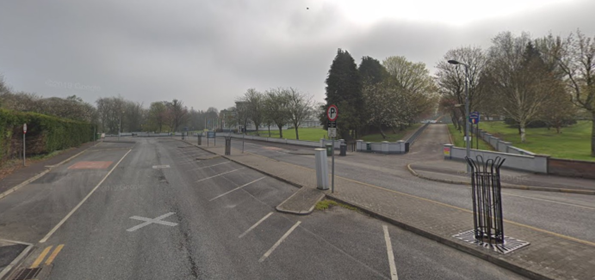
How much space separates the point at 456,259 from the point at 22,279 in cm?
739

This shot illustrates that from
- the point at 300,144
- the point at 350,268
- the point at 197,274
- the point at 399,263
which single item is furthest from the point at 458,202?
the point at 300,144

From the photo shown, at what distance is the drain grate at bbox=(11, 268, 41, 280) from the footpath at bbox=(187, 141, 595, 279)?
519cm

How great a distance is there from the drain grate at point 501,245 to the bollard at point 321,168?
199 inches

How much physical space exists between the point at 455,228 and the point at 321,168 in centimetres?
487

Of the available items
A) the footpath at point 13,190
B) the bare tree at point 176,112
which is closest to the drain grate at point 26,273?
the footpath at point 13,190

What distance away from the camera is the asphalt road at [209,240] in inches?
174

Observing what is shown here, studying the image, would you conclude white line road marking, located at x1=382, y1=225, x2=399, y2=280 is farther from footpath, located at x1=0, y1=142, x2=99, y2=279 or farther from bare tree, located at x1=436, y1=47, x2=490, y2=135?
bare tree, located at x1=436, y1=47, x2=490, y2=135

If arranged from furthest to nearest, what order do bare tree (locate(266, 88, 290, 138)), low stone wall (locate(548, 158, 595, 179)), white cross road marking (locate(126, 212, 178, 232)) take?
bare tree (locate(266, 88, 290, 138))
low stone wall (locate(548, 158, 595, 179))
white cross road marking (locate(126, 212, 178, 232))

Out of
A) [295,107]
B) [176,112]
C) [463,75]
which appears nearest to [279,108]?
[295,107]

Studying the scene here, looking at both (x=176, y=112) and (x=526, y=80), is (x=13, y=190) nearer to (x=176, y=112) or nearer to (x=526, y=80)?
(x=526, y=80)

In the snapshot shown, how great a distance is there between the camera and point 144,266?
4602 mm

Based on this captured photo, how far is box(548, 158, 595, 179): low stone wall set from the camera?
39.6 ft

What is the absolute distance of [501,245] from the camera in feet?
16.8

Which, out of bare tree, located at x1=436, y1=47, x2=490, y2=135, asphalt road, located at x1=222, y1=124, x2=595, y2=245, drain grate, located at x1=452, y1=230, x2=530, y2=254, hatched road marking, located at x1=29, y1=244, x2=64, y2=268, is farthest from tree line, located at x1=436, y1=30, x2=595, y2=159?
hatched road marking, located at x1=29, y1=244, x2=64, y2=268
